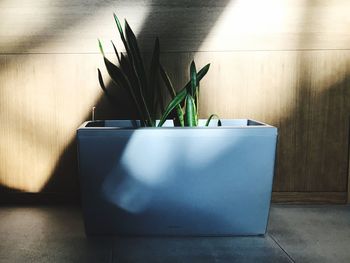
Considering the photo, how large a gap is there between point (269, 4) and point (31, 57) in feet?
2.17

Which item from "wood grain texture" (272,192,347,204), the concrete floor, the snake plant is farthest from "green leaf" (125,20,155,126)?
"wood grain texture" (272,192,347,204)

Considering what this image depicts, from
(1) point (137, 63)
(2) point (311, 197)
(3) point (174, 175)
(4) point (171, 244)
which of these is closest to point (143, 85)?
(1) point (137, 63)

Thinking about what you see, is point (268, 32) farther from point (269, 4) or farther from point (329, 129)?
point (329, 129)

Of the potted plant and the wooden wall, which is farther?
the wooden wall

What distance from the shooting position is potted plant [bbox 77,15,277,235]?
0.81 meters

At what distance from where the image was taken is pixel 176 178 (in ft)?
2.69

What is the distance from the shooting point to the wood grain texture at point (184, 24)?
3.50 ft

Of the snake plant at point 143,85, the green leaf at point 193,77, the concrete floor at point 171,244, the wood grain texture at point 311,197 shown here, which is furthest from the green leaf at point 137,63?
the wood grain texture at point 311,197

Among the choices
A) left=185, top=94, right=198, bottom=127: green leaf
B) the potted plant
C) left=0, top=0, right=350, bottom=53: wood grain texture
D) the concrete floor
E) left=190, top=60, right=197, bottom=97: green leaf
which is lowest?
the concrete floor

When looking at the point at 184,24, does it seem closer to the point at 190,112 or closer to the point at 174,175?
Result: the point at 190,112

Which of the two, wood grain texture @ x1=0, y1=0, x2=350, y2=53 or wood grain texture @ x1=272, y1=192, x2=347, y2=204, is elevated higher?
wood grain texture @ x1=0, y1=0, x2=350, y2=53

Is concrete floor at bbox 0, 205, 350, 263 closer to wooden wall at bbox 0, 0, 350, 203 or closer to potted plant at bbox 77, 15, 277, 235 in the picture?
potted plant at bbox 77, 15, 277, 235

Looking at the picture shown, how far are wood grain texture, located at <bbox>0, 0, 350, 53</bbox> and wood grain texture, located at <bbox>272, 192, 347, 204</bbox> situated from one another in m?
0.41

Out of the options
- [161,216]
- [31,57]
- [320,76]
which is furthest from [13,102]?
[320,76]
